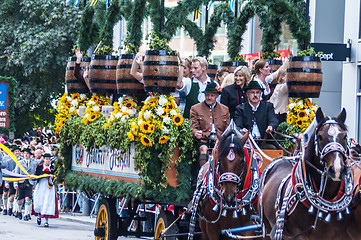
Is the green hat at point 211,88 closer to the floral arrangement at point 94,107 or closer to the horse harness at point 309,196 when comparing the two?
the floral arrangement at point 94,107

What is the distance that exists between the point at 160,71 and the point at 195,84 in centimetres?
84

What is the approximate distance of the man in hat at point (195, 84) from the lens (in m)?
11.4

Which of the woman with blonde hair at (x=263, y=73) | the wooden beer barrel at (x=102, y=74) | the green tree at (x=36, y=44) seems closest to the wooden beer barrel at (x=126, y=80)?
the wooden beer barrel at (x=102, y=74)

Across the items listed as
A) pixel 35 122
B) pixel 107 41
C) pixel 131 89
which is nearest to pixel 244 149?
pixel 131 89

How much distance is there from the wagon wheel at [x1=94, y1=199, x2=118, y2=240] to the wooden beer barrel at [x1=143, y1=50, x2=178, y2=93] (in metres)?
2.52

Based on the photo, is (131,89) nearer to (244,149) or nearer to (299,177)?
(244,149)

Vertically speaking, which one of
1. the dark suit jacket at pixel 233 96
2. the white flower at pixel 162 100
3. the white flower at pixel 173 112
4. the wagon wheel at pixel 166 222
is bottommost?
the wagon wheel at pixel 166 222

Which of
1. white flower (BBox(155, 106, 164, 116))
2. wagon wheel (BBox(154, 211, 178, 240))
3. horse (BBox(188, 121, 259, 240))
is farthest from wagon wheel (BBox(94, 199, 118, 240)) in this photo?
horse (BBox(188, 121, 259, 240))

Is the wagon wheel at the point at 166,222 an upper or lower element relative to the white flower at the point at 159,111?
lower

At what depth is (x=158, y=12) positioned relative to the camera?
1206cm

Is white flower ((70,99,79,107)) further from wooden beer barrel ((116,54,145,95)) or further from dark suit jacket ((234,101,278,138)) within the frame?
dark suit jacket ((234,101,278,138))

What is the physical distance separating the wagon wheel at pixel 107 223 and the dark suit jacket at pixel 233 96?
2.58 metres

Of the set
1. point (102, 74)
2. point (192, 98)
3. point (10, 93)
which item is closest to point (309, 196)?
point (192, 98)

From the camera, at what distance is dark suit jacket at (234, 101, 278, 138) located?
1058 centimetres
